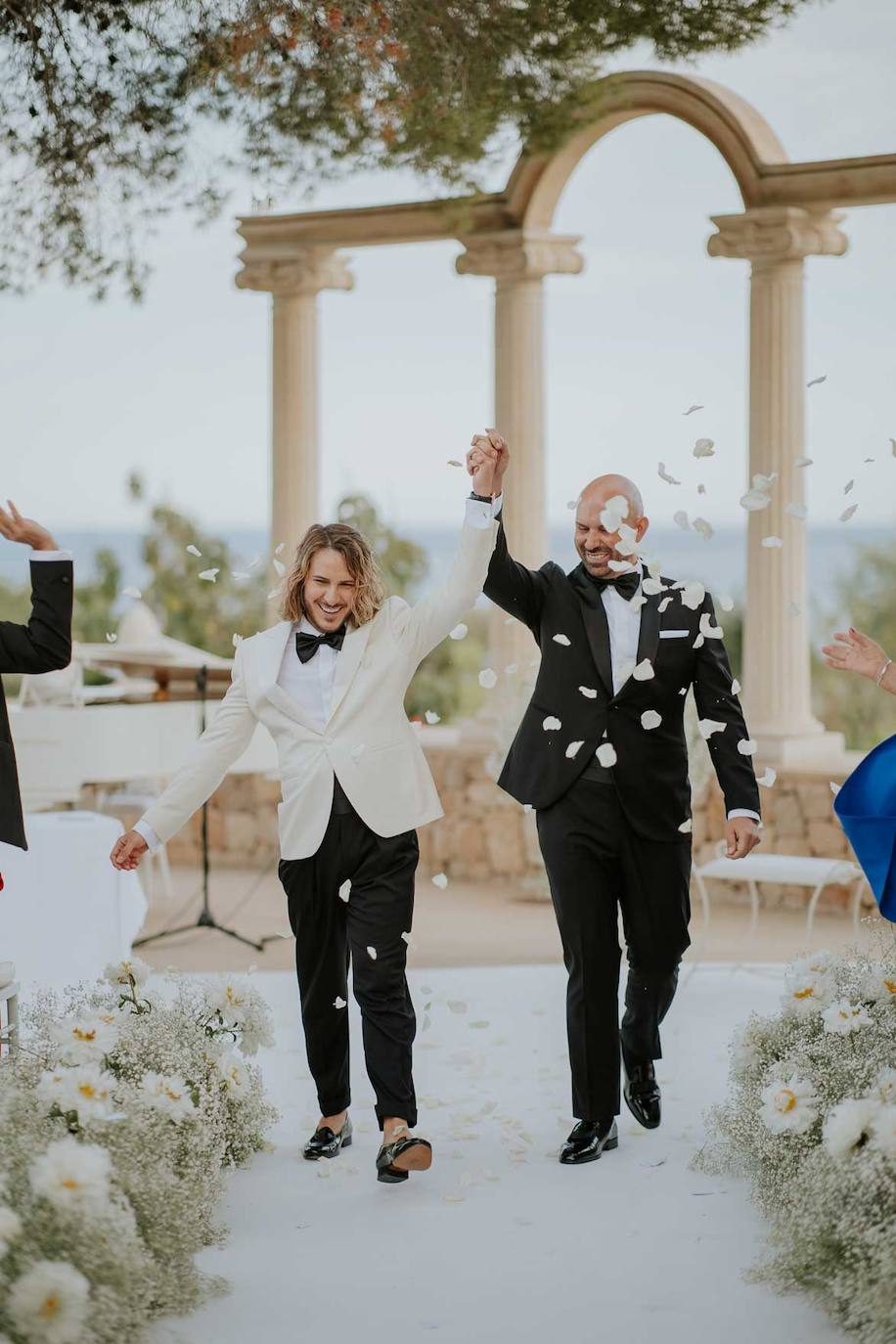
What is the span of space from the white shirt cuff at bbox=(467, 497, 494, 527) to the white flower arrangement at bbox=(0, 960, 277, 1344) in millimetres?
1518

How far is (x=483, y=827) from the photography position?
34.1ft

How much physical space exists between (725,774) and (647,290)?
37.7 metres

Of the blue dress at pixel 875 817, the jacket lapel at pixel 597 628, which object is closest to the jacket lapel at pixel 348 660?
the jacket lapel at pixel 597 628

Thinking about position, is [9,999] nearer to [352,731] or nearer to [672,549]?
[352,731]

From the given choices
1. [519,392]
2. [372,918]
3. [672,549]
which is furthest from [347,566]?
[672,549]

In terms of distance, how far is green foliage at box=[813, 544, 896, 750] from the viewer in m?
25.8

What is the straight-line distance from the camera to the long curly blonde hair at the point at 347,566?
175 inches

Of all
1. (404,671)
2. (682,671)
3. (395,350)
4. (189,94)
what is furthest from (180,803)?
(395,350)

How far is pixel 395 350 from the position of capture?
4019 centimetres

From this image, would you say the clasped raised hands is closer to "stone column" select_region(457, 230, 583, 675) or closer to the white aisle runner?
the white aisle runner

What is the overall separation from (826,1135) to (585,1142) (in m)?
1.22

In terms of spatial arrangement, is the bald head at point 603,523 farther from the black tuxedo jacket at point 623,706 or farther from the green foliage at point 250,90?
the green foliage at point 250,90

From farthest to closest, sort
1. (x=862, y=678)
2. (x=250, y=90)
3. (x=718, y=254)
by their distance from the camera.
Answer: (x=862, y=678) < (x=718, y=254) < (x=250, y=90)

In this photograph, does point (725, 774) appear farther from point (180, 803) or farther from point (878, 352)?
point (878, 352)
